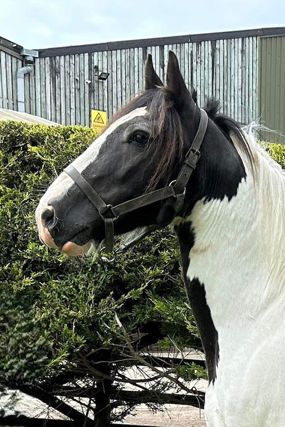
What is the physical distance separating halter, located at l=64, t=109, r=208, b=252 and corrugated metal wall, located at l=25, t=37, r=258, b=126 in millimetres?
9671

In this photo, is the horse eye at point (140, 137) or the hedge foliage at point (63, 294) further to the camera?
the hedge foliage at point (63, 294)

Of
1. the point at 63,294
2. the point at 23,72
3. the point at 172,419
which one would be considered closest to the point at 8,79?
the point at 23,72

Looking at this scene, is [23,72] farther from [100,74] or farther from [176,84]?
[176,84]

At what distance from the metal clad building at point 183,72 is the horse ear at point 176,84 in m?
9.44

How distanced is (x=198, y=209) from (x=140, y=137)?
36cm

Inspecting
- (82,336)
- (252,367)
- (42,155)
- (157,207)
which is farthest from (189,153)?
(42,155)

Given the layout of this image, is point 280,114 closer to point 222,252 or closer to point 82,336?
point 82,336

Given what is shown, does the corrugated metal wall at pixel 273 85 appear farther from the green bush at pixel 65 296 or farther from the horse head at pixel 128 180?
the horse head at pixel 128 180

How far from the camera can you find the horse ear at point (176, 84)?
2.27m

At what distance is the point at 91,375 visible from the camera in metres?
4.34

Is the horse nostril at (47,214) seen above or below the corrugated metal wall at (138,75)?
below

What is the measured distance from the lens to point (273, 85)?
12.0 m

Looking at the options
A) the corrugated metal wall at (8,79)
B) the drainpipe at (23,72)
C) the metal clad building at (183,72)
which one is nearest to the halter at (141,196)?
the corrugated metal wall at (8,79)

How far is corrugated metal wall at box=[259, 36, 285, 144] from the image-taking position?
39.0ft
